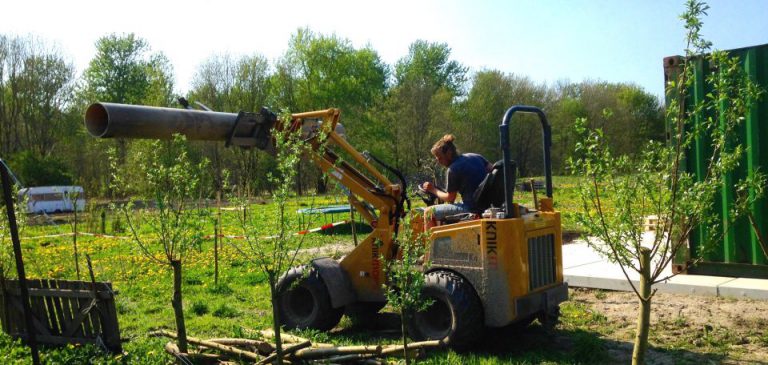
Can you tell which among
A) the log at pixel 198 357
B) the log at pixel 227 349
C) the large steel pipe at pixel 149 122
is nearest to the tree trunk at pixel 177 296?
the log at pixel 198 357

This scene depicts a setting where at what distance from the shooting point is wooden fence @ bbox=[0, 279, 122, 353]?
648cm

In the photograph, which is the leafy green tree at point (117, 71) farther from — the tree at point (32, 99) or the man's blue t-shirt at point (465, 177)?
the man's blue t-shirt at point (465, 177)

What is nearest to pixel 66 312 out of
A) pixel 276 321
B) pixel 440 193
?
pixel 276 321

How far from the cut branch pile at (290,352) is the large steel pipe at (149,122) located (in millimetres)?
2027

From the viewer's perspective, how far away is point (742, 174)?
8359mm

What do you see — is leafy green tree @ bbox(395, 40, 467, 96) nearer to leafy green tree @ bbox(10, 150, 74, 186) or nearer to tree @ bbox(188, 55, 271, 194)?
tree @ bbox(188, 55, 271, 194)

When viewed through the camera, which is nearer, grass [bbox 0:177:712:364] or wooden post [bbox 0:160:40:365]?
wooden post [bbox 0:160:40:365]

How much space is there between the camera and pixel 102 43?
141 ft

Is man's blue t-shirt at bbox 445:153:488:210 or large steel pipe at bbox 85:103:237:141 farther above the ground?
large steel pipe at bbox 85:103:237:141

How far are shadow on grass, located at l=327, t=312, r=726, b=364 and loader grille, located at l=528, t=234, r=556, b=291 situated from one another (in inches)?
24.8

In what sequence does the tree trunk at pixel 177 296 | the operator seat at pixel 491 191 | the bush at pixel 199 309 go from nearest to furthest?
the tree trunk at pixel 177 296 < the operator seat at pixel 491 191 < the bush at pixel 199 309

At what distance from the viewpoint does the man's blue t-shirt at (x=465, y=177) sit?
6.73m

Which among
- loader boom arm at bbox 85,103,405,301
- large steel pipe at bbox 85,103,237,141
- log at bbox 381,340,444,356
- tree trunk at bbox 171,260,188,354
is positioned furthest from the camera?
loader boom arm at bbox 85,103,405,301

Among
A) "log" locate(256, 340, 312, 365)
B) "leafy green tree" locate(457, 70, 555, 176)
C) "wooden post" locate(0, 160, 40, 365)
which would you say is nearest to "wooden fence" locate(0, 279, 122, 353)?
"wooden post" locate(0, 160, 40, 365)
